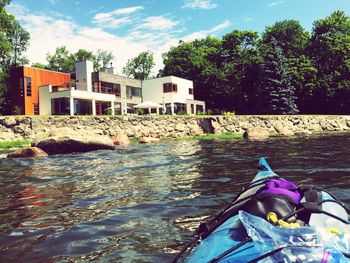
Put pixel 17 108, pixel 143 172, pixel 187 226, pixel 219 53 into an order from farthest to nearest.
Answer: pixel 219 53 → pixel 17 108 → pixel 143 172 → pixel 187 226

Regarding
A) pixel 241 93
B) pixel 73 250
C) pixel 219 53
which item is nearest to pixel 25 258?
pixel 73 250

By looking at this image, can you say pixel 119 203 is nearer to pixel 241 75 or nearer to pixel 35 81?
pixel 35 81

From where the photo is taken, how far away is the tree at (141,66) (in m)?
68.8

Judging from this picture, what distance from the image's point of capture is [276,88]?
4088 cm

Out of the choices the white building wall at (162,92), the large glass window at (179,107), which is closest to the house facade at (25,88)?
the white building wall at (162,92)

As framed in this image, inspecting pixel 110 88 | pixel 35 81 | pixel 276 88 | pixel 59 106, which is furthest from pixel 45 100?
pixel 276 88

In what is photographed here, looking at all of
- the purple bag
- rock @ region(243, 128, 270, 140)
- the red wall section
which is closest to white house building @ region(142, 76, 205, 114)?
the red wall section

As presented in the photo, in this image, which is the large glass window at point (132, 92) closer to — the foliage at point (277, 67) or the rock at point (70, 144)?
the foliage at point (277, 67)

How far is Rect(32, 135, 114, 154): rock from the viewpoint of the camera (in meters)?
16.0

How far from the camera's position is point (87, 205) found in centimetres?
603

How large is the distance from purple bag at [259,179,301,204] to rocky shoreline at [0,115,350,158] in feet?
46.9

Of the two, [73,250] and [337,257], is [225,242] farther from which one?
[73,250]

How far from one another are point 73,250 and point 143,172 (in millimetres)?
5888

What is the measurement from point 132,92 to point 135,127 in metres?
18.1
